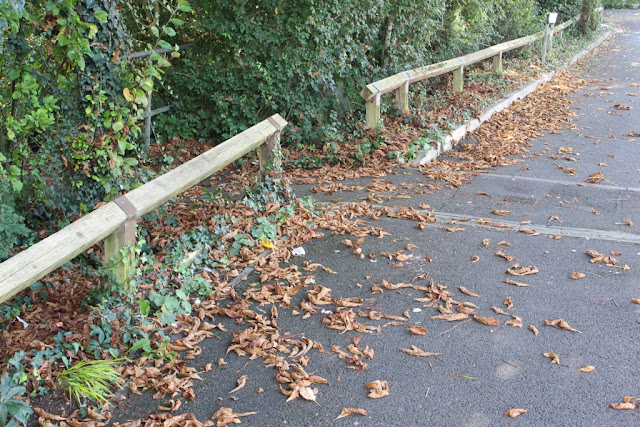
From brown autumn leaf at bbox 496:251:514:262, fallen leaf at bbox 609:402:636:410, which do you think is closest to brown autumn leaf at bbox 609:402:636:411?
fallen leaf at bbox 609:402:636:410

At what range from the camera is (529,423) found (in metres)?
3.31

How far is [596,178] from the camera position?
765 centimetres

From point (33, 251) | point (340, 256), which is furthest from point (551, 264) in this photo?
point (33, 251)

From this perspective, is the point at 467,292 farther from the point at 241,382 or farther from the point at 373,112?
the point at 373,112

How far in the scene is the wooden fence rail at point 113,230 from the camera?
336 centimetres

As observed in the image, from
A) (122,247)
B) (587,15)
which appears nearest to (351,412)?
(122,247)

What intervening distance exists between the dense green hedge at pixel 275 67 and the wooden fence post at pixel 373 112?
48 cm

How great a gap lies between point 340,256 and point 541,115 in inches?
289

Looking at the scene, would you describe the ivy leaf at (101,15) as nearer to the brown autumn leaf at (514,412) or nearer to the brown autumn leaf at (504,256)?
the brown autumn leaf at (504,256)

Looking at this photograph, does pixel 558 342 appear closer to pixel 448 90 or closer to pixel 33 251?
pixel 33 251

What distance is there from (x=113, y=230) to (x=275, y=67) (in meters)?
5.17

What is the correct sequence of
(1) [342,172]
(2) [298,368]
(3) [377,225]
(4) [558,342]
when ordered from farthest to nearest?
(1) [342,172]
(3) [377,225]
(4) [558,342]
(2) [298,368]

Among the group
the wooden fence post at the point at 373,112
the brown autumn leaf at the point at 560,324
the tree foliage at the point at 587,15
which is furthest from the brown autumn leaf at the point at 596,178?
the tree foliage at the point at 587,15

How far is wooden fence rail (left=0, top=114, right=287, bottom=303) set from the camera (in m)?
3.36
